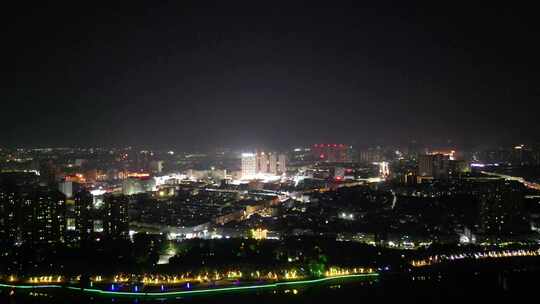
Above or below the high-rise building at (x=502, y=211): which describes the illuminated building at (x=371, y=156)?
above

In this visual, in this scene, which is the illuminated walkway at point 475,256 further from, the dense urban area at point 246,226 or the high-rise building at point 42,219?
the high-rise building at point 42,219

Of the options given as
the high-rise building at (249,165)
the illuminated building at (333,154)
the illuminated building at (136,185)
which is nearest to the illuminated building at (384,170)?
the illuminated building at (333,154)

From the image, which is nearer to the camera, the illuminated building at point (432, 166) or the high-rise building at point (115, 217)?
the high-rise building at point (115, 217)

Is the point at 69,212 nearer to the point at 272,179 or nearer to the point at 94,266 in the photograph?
the point at 94,266

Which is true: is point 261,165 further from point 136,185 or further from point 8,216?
point 8,216

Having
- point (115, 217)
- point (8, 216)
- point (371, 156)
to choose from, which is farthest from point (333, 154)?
point (8, 216)

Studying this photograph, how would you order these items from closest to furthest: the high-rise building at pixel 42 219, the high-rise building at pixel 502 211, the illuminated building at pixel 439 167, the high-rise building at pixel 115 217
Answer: the high-rise building at pixel 42 219
the high-rise building at pixel 115 217
the high-rise building at pixel 502 211
the illuminated building at pixel 439 167

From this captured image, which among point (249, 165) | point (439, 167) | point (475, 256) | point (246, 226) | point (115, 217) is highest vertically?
point (249, 165)

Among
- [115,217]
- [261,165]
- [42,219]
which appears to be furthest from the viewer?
[261,165]

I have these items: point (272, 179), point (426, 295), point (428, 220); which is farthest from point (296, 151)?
point (426, 295)
